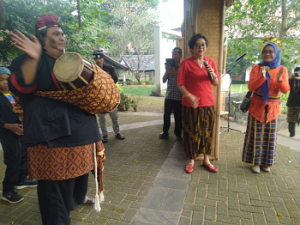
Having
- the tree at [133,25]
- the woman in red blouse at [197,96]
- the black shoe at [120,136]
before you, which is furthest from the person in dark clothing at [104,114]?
the tree at [133,25]

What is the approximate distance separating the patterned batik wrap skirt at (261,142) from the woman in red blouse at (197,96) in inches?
24.3

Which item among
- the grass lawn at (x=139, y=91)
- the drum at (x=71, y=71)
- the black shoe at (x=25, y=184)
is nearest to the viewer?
the drum at (x=71, y=71)

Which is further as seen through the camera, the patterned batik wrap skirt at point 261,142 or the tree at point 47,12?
the tree at point 47,12

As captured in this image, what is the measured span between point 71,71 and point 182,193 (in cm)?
211

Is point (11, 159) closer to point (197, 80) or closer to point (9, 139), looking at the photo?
point (9, 139)

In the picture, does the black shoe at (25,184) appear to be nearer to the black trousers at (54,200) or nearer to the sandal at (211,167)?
the black trousers at (54,200)

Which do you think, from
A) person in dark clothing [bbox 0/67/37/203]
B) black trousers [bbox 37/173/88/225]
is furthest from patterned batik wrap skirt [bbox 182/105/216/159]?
person in dark clothing [bbox 0/67/37/203]

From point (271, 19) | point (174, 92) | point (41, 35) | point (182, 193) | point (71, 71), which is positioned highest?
point (271, 19)

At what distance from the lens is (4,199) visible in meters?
2.61

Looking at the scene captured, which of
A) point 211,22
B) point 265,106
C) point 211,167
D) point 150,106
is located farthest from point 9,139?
point 150,106

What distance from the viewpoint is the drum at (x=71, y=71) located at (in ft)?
5.06

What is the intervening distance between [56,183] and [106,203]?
0.95 metres

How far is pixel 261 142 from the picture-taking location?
3189mm

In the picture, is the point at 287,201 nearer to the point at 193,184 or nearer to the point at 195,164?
the point at 193,184
